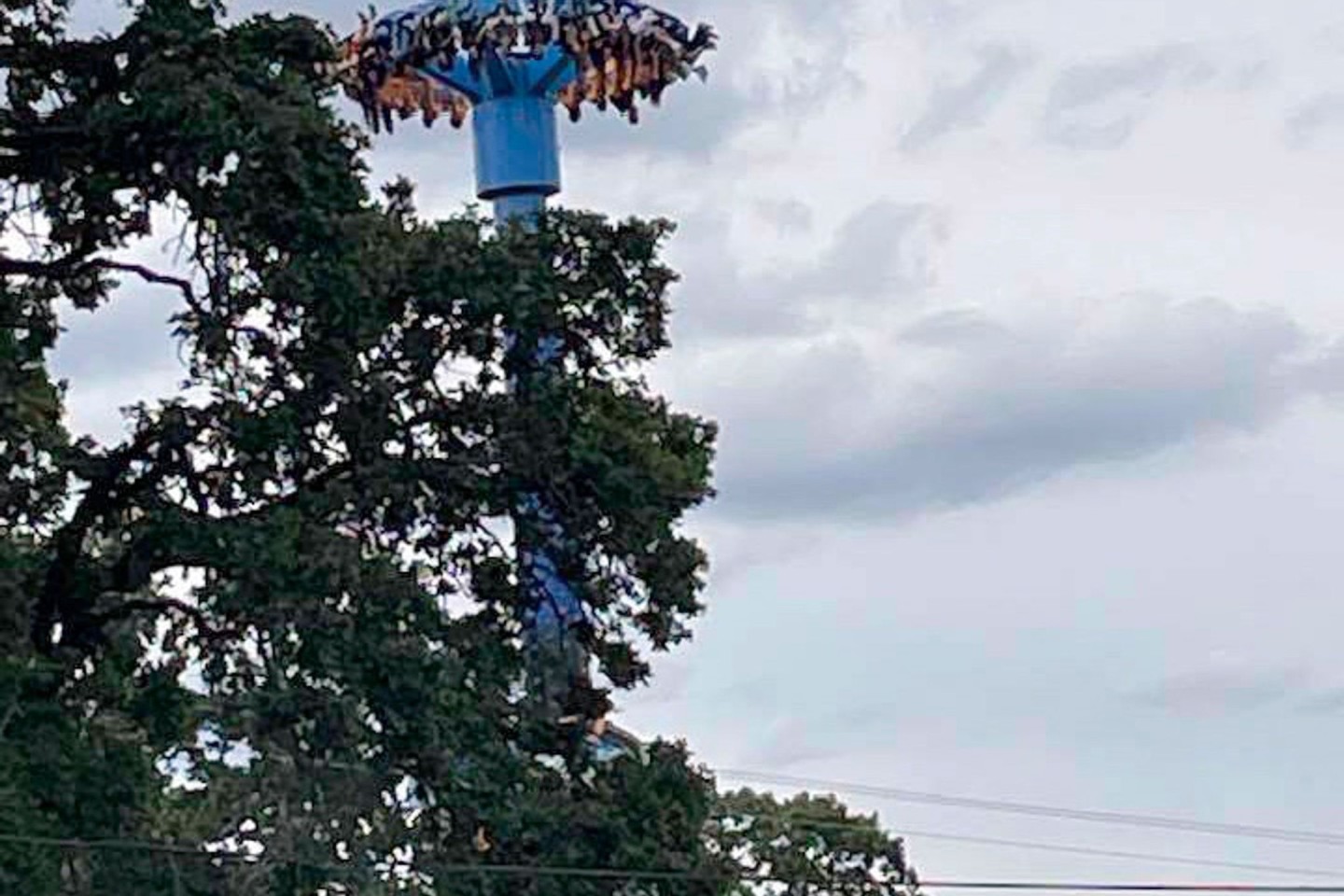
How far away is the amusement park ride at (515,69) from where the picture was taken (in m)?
37.1

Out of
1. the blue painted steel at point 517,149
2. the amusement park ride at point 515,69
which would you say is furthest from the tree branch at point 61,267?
the blue painted steel at point 517,149

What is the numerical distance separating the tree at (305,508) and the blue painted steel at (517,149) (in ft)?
56.6

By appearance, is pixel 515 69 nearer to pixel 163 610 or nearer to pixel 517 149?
pixel 517 149

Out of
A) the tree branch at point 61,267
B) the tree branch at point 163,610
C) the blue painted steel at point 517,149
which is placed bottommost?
the tree branch at point 163,610

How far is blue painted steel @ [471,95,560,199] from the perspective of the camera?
4084 cm

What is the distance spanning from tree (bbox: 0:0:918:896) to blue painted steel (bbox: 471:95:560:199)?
56.6ft

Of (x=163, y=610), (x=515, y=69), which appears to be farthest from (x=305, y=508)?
(x=515, y=69)

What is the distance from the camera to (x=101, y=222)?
23.0 m

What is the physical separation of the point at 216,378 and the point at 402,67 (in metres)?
17.5

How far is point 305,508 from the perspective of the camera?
Result: 2208 cm

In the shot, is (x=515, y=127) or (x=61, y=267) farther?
(x=515, y=127)

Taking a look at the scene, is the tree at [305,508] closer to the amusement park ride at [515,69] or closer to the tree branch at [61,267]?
the tree branch at [61,267]

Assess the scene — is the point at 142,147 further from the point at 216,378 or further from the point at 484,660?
the point at 484,660

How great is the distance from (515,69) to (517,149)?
1287 millimetres
